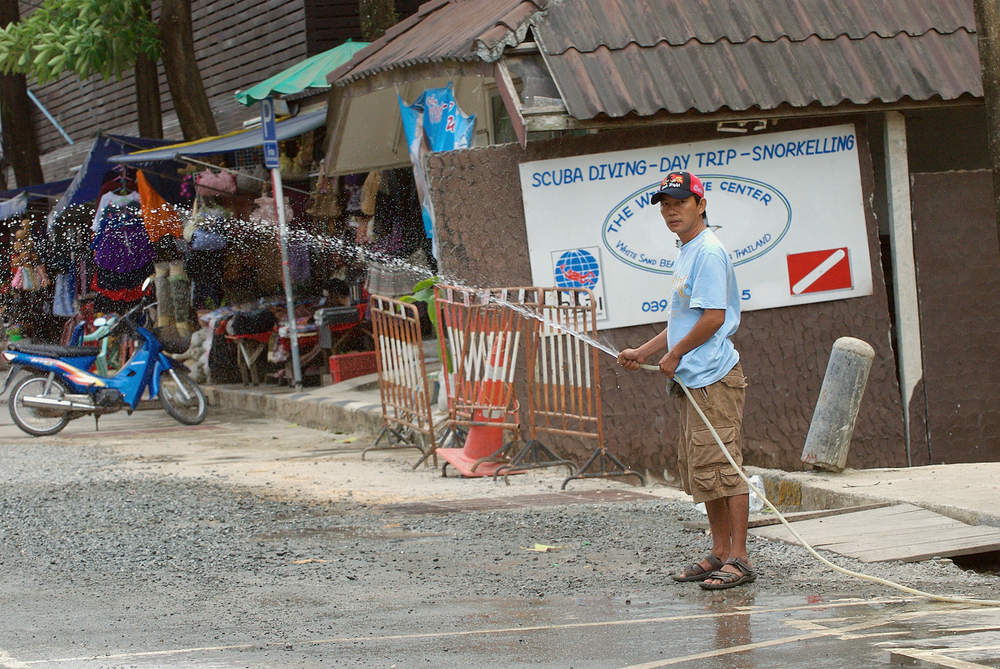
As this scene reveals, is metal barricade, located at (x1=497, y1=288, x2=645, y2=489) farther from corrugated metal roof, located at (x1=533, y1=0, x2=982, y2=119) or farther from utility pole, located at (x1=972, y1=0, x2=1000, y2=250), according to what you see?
utility pole, located at (x1=972, y1=0, x2=1000, y2=250)

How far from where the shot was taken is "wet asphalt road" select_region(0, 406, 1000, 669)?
13.2 feet

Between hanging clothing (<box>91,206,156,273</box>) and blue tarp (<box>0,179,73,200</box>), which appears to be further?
blue tarp (<box>0,179,73,200</box>)

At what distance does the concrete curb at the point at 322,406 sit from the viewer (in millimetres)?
A: 11242

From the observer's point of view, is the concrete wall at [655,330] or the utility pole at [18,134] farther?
the utility pole at [18,134]

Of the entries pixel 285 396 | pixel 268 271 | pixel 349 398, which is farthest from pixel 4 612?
pixel 268 271

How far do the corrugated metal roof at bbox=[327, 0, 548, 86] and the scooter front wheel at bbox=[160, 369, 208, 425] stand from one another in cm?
409

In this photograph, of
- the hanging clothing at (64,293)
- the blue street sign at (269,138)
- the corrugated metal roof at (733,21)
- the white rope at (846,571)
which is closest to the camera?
the white rope at (846,571)

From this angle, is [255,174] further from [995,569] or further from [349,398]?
[995,569]

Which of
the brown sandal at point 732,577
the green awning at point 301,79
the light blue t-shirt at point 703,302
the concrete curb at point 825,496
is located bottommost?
the brown sandal at point 732,577

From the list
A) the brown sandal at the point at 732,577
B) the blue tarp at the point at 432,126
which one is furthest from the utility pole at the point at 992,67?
the blue tarp at the point at 432,126

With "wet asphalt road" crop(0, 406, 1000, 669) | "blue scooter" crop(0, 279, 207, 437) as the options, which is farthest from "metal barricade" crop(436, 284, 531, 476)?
"blue scooter" crop(0, 279, 207, 437)

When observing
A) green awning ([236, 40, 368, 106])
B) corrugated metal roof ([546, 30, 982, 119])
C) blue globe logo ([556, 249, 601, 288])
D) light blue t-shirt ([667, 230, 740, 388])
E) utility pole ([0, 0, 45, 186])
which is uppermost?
utility pole ([0, 0, 45, 186])

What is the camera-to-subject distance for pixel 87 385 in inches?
476

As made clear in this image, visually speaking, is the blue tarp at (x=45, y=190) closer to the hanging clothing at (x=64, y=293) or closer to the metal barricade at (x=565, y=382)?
the hanging clothing at (x=64, y=293)
